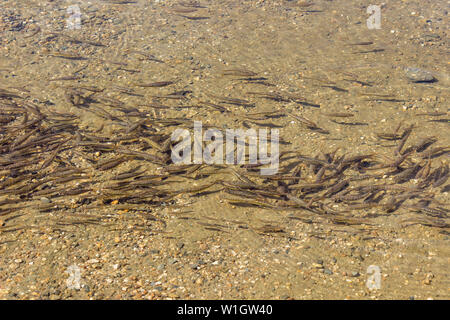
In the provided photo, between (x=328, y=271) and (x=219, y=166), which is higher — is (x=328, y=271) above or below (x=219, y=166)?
below

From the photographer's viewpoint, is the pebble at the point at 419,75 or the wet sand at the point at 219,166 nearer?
the wet sand at the point at 219,166

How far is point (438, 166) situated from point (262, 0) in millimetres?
6889

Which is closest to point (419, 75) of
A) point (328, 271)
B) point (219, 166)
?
point (219, 166)

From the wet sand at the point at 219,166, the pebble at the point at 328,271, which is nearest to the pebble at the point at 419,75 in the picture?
the wet sand at the point at 219,166

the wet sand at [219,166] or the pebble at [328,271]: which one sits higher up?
the wet sand at [219,166]

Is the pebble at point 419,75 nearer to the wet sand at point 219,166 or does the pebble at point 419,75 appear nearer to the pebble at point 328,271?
the wet sand at point 219,166

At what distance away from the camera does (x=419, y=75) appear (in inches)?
307

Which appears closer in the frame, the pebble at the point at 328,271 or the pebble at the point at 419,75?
the pebble at the point at 328,271

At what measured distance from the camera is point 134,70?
7.99m

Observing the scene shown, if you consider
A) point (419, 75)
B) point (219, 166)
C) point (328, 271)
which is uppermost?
point (419, 75)

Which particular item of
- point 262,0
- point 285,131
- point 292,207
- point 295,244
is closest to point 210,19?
point 262,0

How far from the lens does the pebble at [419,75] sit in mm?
7746

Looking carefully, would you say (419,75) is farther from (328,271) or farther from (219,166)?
(328,271)

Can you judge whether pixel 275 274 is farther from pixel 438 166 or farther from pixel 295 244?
pixel 438 166
